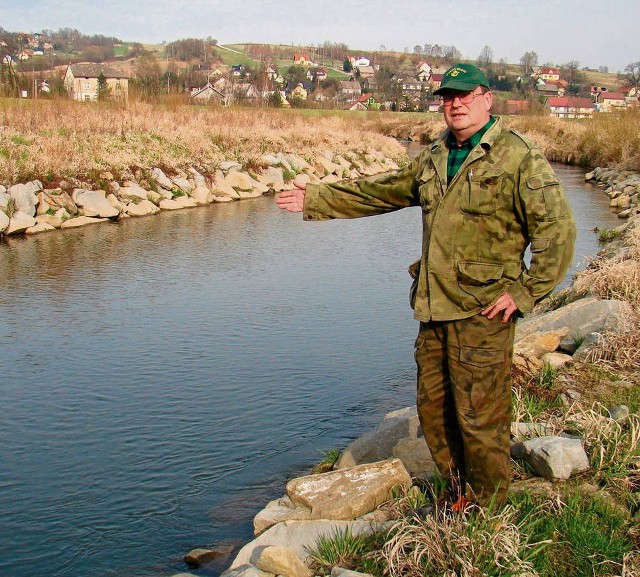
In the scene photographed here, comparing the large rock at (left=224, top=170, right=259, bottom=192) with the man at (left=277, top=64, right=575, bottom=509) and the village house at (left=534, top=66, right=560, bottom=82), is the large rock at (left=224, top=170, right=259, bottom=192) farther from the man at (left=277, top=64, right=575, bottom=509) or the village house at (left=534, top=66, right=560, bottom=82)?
the village house at (left=534, top=66, right=560, bottom=82)

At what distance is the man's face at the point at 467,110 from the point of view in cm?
370

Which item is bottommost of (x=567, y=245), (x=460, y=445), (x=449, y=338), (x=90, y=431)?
(x=90, y=431)

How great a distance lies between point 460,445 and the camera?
4.00 m

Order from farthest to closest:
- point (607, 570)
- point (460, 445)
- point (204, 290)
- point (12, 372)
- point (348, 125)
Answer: point (348, 125)
point (204, 290)
point (12, 372)
point (460, 445)
point (607, 570)

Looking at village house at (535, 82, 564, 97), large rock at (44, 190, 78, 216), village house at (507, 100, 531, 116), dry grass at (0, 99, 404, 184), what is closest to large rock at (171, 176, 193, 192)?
dry grass at (0, 99, 404, 184)

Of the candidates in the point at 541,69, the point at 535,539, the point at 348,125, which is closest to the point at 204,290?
the point at 535,539

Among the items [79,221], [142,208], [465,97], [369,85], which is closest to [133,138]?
[142,208]

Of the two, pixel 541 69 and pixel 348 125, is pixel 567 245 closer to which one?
pixel 348 125

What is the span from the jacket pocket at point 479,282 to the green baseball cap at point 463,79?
807mm

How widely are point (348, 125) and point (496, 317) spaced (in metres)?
34.0

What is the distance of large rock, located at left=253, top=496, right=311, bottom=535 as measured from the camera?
4543 millimetres

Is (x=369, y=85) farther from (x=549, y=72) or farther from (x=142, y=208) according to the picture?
(x=142, y=208)

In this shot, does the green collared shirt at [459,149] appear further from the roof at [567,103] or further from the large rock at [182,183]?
the roof at [567,103]

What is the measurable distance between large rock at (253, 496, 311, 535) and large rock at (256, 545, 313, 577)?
0.67 metres
